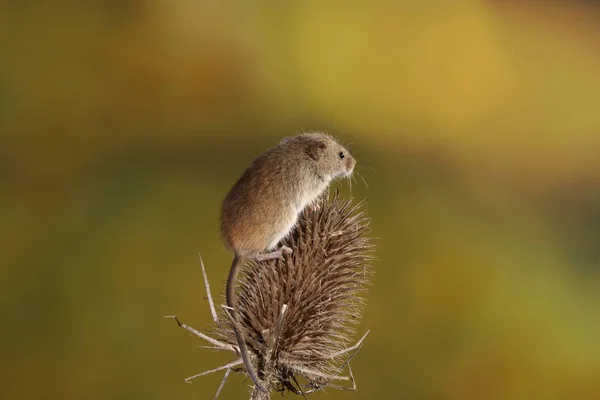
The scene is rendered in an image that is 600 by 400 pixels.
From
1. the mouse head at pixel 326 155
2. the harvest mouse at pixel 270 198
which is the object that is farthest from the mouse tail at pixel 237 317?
the mouse head at pixel 326 155

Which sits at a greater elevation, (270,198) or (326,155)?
(326,155)

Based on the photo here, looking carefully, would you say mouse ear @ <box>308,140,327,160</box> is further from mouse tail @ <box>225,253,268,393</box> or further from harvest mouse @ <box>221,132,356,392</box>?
mouse tail @ <box>225,253,268,393</box>

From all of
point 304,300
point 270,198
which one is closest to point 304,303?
point 304,300

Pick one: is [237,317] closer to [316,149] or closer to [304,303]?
[304,303]

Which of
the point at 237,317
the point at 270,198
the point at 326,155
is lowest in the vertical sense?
the point at 237,317

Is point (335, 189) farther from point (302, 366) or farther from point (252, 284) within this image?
point (302, 366)

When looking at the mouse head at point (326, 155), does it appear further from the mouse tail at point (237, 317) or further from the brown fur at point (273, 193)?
the mouse tail at point (237, 317)

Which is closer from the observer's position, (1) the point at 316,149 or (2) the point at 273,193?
(2) the point at 273,193
